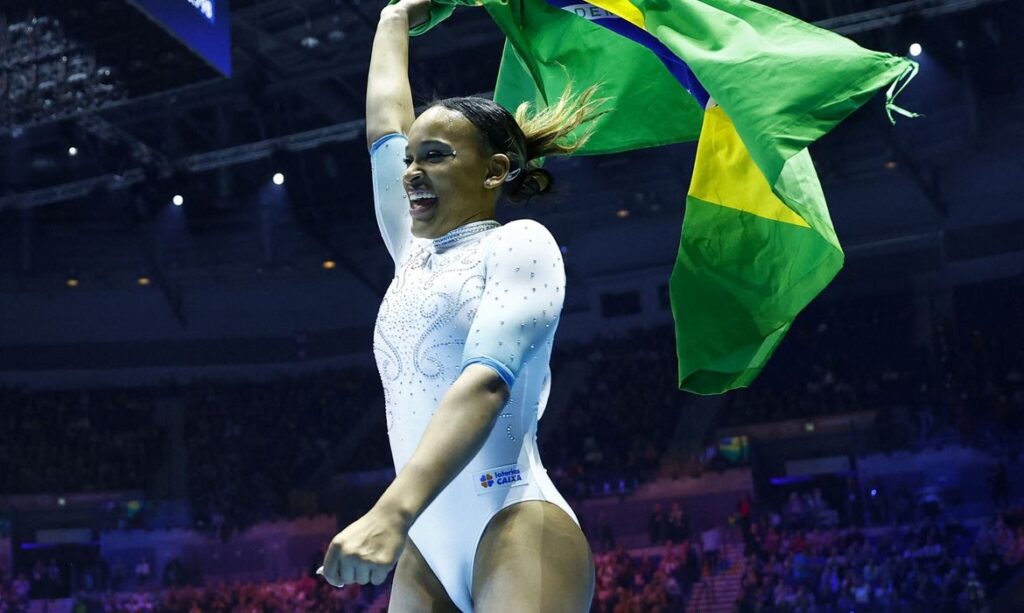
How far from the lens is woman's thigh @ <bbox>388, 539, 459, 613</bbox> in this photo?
1.71m

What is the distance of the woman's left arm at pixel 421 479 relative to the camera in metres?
1.23

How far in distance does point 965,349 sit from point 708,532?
3.11m

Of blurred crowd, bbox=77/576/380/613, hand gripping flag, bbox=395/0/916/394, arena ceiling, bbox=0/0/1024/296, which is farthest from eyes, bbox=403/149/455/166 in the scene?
blurred crowd, bbox=77/576/380/613

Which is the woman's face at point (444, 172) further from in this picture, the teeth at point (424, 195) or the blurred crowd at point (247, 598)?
the blurred crowd at point (247, 598)

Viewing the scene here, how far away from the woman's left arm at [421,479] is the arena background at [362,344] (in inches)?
319

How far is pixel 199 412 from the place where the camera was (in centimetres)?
1424

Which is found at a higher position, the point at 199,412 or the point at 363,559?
the point at 199,412

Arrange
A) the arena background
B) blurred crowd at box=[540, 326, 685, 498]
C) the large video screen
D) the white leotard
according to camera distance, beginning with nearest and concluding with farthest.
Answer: the white leotard → the large video screen → the arena background → blurred crowd at box=[540, 326, 685, 498]

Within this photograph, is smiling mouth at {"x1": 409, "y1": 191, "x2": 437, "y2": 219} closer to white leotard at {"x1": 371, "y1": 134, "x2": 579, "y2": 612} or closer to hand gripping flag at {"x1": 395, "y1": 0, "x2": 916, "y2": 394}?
white leotard at {"x1": 371, "y1": 134, "x2": 579, "y2": 612}

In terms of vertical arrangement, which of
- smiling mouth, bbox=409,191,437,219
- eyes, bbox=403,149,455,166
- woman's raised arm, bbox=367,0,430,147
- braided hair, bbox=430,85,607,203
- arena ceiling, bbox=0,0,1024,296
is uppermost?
arena ceiling, bbox=0,0,1024,296

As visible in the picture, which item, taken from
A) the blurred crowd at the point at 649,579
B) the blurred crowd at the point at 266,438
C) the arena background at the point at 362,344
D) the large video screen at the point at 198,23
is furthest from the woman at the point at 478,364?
the blurred crowd at the point at 266,438

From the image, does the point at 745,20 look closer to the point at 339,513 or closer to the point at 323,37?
the point at 323,37

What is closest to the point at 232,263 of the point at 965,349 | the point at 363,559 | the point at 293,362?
the point at 293,362

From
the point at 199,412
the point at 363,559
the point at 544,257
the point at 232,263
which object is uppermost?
the point at 232,263
